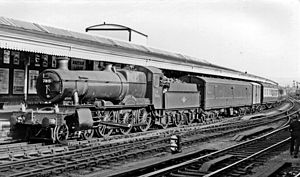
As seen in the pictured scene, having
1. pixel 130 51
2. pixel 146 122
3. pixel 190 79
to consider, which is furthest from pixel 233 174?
pixel 190 79

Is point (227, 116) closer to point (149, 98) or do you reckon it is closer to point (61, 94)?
point (149, 98)

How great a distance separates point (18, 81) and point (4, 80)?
0.95m

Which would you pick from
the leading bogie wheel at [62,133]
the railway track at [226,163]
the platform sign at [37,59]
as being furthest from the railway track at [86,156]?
the platform sign at [37,59]

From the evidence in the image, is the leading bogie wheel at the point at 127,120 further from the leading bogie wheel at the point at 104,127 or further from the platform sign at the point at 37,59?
the platform sign at the point at 37,59

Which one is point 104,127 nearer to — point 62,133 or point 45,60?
point 62,133

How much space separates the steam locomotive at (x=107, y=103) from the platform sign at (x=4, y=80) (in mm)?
2203

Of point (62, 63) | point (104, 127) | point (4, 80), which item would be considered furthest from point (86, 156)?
point (4, 80)

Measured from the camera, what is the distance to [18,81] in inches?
664

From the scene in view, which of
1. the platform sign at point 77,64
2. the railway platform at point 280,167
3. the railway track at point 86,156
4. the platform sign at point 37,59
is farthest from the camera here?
the platform sign at point 77,64

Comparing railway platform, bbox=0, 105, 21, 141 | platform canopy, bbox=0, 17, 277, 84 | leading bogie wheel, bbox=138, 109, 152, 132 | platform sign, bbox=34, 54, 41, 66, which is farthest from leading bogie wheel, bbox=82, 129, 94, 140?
platform sign, bbox=34, 54, 41, 66

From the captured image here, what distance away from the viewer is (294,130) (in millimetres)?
12414

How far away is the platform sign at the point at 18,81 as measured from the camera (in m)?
16.6

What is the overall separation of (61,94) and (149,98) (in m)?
5.92

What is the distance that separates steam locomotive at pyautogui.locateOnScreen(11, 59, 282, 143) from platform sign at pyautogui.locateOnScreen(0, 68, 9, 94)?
2203 millimetres
